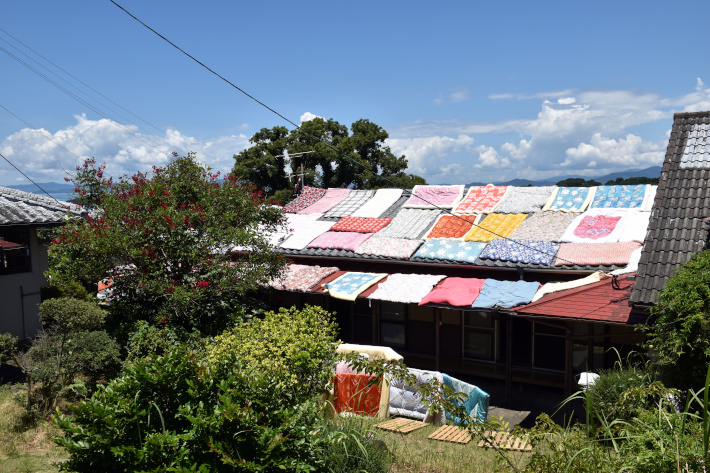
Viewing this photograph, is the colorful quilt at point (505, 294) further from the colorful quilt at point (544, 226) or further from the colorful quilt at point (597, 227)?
the colorful quilt at point (597, 227)

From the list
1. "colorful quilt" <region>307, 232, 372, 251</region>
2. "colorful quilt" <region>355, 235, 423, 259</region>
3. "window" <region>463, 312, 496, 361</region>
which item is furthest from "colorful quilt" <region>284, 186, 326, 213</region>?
"window" <region>463, 312, 496, 361</region>

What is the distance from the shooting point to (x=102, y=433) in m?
4.62

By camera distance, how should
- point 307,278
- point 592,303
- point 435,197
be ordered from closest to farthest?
point 592,303 → point 307,278 → point 435,197

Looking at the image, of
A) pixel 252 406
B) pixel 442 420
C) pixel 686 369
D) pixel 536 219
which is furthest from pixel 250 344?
pixel 536 219

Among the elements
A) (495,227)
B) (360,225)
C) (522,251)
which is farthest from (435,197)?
(522,251)

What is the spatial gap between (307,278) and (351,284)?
4.98 ft

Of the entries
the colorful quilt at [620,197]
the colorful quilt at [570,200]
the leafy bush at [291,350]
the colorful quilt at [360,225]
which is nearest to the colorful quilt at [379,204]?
the colorful quilt at [360,225]

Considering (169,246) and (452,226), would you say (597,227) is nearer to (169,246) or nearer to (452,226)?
(452,226)

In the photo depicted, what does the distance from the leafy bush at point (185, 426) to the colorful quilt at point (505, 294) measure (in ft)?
25.9

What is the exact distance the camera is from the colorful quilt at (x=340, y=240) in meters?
16.2

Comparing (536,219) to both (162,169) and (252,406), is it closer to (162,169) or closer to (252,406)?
(162,169)

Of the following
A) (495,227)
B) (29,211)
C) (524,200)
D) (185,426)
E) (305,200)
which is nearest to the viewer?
(185,426)

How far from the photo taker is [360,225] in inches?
687

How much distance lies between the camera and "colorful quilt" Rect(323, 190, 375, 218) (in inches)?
741
